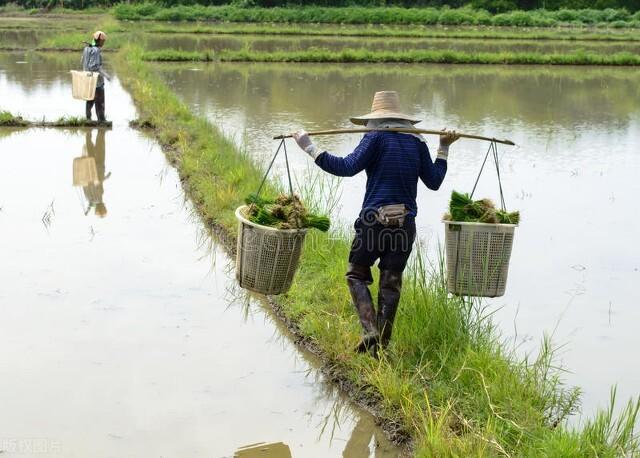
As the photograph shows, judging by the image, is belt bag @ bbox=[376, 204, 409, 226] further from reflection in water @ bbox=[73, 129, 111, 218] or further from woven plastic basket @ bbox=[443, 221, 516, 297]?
reflection in water @ bbox=[73, 129, 111, 218]

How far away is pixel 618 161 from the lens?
938 cm

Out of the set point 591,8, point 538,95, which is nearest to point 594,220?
point 538,95

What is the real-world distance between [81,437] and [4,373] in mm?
733

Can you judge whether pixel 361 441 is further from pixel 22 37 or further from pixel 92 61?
pixel 22 37

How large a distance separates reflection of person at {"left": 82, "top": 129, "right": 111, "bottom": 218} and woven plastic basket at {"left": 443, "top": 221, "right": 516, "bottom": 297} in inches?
141

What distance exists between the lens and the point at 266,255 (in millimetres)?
3898

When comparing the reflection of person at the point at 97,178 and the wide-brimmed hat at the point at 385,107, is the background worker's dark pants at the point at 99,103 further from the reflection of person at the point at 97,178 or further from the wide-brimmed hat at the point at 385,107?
the wide-brimmed hat at the point at 385,107

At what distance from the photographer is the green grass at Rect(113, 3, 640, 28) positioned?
3177cm

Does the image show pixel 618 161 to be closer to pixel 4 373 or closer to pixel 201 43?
pixel 4 373

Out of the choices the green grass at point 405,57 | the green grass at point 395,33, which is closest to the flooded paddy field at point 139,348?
the green grass at point 405,57

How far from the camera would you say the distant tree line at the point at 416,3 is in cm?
3597

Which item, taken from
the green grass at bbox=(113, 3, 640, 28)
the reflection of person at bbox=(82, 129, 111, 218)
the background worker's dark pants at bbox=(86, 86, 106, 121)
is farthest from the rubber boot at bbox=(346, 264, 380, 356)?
the green grass at bbox=(113, 3, 640, 28)

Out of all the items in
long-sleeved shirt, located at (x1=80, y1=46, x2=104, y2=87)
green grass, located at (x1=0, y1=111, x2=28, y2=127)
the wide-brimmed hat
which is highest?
the wide-brimmed hat

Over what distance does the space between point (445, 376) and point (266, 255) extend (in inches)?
35.6
